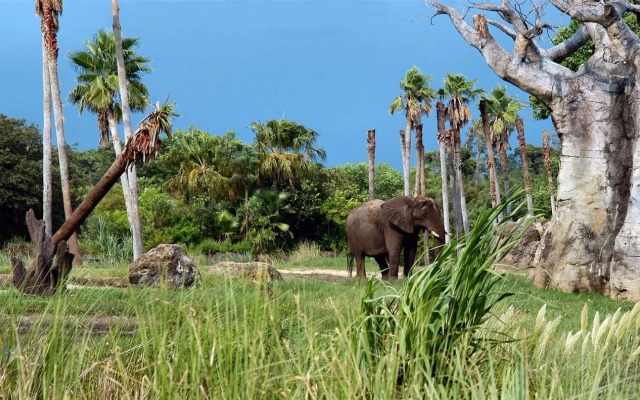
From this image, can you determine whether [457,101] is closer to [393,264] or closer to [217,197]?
[217,197]

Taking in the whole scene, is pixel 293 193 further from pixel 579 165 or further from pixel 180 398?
pixel 180 398

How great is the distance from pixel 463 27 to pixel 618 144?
4393 mm

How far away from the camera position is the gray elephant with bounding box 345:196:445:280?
15.5 m

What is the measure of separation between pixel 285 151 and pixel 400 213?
93.7 ft

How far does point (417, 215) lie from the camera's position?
15562 millimetres

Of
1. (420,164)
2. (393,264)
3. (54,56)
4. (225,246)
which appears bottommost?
(393,264)

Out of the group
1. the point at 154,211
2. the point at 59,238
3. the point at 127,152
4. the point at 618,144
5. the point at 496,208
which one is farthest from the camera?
the point at 154,211

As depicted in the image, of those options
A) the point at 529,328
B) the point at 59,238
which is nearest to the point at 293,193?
the point at 59,238

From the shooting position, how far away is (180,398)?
3.32m

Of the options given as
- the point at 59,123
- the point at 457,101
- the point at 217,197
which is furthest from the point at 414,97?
the point at 59,123

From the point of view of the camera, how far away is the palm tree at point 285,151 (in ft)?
138

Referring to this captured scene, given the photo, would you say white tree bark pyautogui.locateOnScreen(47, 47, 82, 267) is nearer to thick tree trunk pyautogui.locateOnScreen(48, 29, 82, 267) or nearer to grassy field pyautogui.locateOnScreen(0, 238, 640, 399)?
thick tree trunk pyautogui.locateOnScreen(48, 29, 82, 267)

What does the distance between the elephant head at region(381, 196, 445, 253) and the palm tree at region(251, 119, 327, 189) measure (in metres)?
26.1

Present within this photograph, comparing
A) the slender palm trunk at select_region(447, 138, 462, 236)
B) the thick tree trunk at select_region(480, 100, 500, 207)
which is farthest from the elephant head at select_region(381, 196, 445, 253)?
the thick tree trunk at select_region(480, 100, 500, 207)
